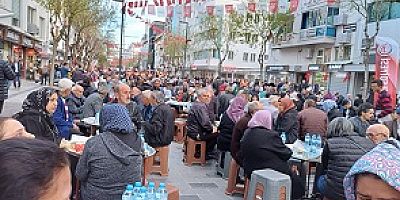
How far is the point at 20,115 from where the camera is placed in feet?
17.0

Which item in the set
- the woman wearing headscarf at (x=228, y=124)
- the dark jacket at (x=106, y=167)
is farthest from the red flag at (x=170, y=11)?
the dark jacket at (x=106, y=167)

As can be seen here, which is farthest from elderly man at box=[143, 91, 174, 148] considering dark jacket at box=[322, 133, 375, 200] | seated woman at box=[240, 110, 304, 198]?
dark jacket at box=[322, 133, 375, 200]

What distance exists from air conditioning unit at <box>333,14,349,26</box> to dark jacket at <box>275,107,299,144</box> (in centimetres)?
2949

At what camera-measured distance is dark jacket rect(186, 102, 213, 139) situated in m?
9.62

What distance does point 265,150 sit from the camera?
19.9 ft

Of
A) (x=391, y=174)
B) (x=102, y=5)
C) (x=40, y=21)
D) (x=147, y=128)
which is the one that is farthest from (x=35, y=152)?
(x=40, y=21)

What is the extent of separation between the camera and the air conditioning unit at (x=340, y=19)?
117 feet

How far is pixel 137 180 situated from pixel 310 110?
5297mm

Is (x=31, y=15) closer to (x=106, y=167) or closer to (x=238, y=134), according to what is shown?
(x=238, y=134)

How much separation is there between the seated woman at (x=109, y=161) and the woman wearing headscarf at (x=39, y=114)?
725 millimetres

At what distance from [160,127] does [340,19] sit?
31.1 metres

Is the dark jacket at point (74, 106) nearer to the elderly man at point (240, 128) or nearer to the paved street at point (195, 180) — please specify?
the paved street at point (195, 180)

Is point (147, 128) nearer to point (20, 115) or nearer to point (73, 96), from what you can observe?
point (73, 96)

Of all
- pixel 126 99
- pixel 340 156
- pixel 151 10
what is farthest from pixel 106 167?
pixel 151 10
